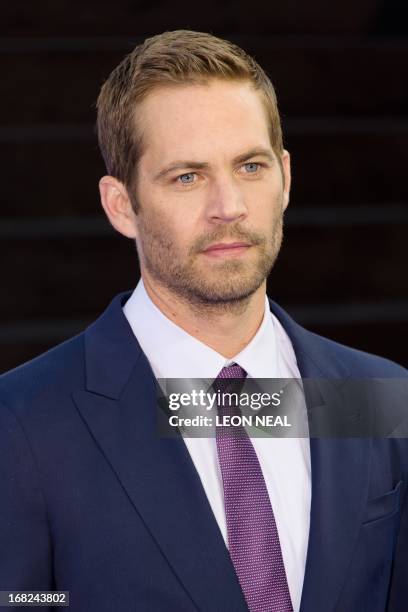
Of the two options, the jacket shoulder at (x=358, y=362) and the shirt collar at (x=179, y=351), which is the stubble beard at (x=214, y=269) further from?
the jacket shoulder at (x=358, y=362)

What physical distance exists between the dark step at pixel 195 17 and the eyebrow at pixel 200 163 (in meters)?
3.77

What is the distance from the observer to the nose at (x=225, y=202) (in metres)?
2.39

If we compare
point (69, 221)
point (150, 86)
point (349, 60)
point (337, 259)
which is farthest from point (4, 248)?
point (150, 86)

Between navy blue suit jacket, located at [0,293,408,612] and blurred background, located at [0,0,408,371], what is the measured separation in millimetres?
3205

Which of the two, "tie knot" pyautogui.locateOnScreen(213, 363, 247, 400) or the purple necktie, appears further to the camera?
"tie knot" pyautogui.locateOnScreen(213, 363, 247, 400)

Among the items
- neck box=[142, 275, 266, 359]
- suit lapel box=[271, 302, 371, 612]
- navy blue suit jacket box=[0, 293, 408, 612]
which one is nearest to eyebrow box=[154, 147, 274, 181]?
neck box=[142, 275, 266, 359]

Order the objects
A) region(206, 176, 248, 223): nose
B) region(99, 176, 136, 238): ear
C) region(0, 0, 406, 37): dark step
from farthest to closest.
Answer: region(0, 0, 406, 37): dark step → region(99, 176, 136, 238): ear → region(206, 176, 248, 223): nose

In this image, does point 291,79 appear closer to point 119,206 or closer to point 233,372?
point 119,206

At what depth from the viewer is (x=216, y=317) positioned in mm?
2535

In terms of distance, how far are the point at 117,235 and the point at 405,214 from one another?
64.5 inches

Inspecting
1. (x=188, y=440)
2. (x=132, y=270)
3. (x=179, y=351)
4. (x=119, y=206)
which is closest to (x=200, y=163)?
(x=119, y=206)

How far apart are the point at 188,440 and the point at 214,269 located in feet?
1.26

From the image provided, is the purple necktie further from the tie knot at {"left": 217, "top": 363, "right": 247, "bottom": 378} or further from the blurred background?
the blurred background

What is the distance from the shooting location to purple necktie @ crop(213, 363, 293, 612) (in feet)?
7.72
